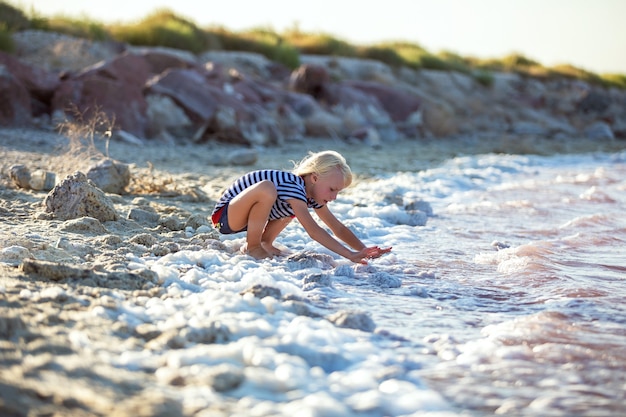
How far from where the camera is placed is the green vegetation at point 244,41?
13727 millimetres

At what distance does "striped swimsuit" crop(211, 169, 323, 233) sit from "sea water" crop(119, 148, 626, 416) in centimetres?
27

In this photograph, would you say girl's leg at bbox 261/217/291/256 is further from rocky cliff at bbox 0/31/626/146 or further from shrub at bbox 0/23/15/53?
shrub at bbox 0/23/15/53

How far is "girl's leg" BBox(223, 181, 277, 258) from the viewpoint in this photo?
407cm

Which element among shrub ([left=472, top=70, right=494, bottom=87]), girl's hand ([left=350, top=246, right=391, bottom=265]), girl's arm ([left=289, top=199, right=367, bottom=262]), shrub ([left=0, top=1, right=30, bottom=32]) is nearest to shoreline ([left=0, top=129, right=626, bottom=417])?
girl's arm ([left=289, top=199, right=367, bottom=262])

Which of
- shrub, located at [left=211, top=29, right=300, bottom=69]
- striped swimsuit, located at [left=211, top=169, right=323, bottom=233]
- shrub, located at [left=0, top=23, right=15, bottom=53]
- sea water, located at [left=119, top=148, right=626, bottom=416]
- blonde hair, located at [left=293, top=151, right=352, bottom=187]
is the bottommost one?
sea water, located at [left=119, top=148, right=626, bottom=416]

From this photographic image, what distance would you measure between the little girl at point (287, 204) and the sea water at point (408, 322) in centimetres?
12

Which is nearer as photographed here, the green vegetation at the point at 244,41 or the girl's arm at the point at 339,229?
the girl's arm at the point at 339,229

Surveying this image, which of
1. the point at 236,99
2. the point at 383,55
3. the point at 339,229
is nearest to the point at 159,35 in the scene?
the point at 236,99

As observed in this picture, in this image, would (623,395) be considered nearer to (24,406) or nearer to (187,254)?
(24,406)

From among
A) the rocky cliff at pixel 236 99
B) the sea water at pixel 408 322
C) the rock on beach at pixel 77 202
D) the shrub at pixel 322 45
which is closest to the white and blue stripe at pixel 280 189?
the sea water at pixel 408 322

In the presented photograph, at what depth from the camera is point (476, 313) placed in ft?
11.0

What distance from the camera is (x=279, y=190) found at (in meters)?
4.12

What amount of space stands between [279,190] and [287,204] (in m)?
0.11

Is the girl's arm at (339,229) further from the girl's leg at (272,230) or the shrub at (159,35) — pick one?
the shrub at (159,35)
